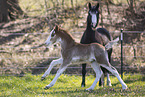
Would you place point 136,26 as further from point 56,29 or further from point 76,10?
point 56,29

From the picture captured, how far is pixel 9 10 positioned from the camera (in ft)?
50.6

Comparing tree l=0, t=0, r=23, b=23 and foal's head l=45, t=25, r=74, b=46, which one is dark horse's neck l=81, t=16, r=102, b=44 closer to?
foal's head l=45, t=25, r=74, b=46

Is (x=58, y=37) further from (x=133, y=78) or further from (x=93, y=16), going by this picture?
(x=133, y=78)

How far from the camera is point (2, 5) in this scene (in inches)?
571

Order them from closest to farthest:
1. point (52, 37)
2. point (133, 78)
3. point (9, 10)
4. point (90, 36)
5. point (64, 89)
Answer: point (52, 37) < point (64, 89) < point (90, 36) < point (133, 78) < point (9, 10)

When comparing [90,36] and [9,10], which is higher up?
[9,10]

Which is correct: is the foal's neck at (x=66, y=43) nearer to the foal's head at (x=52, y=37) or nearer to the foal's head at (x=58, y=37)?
the foal's head at (x=58, y=37)

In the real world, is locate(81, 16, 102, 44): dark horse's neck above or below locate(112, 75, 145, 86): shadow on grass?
above

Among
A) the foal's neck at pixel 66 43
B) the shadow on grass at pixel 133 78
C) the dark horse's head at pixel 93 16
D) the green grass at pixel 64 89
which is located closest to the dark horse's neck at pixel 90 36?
the dark horse's head at pixel 93 16

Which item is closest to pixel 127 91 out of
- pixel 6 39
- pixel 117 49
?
pixel 117 49

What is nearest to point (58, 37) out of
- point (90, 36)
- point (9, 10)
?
point (90, 36)

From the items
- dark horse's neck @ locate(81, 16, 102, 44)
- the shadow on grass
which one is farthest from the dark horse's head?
the shadow on grass

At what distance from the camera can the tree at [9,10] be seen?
1467 centimetres

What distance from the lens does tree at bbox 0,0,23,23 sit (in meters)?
14.7
